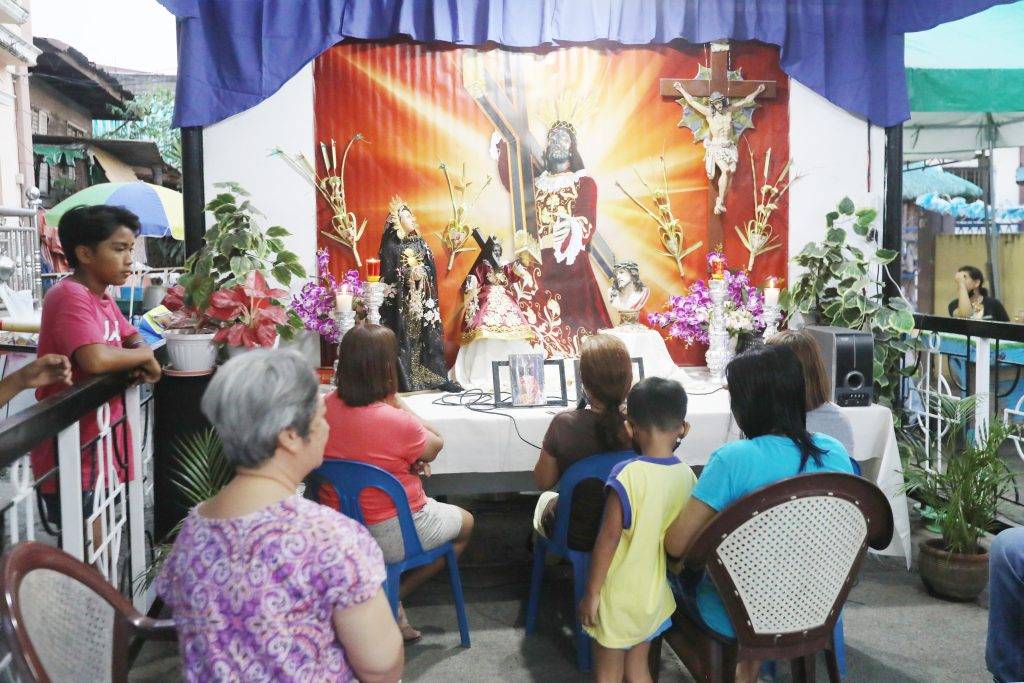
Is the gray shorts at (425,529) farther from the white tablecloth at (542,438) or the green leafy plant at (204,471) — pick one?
the green leafy plant at (204,471)

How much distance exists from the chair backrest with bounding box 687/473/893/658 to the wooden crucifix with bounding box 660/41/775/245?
3128mm

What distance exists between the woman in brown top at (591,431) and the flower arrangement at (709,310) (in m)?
1.94

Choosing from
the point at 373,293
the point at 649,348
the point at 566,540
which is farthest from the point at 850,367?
the point at 373,293

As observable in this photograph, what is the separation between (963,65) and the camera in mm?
5555

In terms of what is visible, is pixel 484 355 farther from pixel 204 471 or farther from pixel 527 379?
pixel 204 471

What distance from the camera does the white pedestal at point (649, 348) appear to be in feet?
15.3

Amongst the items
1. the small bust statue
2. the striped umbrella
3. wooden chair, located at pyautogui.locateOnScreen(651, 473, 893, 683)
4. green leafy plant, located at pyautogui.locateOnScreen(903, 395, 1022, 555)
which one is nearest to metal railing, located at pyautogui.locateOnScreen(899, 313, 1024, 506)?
green leafy plant, located at pyautogui.locateOnScreen(903, 395, 1022, 555)

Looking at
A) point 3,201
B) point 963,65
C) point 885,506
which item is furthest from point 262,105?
point 3,201

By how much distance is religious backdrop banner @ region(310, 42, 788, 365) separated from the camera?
4770 mm

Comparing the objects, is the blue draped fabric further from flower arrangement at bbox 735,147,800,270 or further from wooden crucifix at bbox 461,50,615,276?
flower arrangement at bbox 735,147,800,270

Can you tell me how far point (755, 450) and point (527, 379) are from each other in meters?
1.95

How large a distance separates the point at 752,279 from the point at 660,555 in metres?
3.17

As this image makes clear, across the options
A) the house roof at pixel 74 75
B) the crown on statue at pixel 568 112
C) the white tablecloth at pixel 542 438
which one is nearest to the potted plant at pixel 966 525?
the white tablecloth at pixel 542 438

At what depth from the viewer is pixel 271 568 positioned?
4.75 ft
